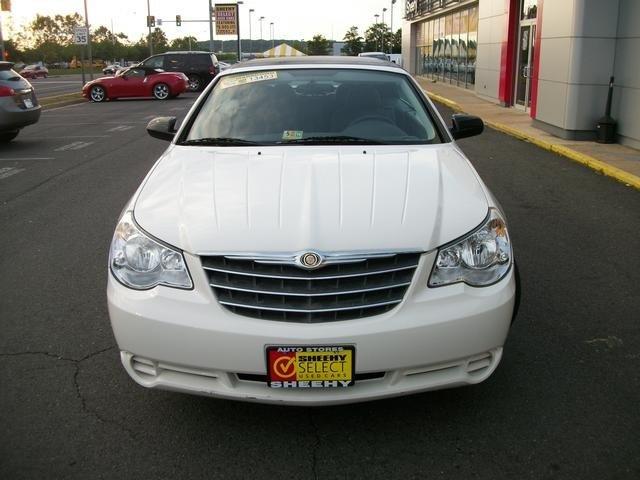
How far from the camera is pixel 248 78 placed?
4.60m

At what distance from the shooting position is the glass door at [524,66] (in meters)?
17.4

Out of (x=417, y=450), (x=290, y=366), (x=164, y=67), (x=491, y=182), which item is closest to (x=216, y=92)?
(x=290, y=366)

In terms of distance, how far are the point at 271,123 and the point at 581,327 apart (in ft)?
7.40

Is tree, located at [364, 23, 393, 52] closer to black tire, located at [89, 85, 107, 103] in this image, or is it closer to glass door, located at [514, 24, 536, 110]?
black tire, located at [89, 85, 107, 103]

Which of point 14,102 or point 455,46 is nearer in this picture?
point 14,102

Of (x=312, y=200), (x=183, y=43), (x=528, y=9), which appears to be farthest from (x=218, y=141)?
(x=183, y=43)

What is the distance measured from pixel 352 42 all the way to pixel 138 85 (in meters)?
53.5

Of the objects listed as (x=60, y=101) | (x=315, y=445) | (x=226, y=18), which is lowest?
(x=315, y=445)

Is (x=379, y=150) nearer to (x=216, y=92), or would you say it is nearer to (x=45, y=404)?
(x=216, y=92)

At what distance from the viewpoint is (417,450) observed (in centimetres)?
288

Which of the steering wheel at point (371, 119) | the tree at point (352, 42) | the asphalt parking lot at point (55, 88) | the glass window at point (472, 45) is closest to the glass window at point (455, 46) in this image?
the glass window at point (472, 45)

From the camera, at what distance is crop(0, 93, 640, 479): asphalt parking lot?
110 inches

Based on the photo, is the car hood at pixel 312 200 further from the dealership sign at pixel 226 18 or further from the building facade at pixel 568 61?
the dealership sign at pixel 226 18

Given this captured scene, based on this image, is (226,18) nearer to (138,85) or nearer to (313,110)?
(138,85)
